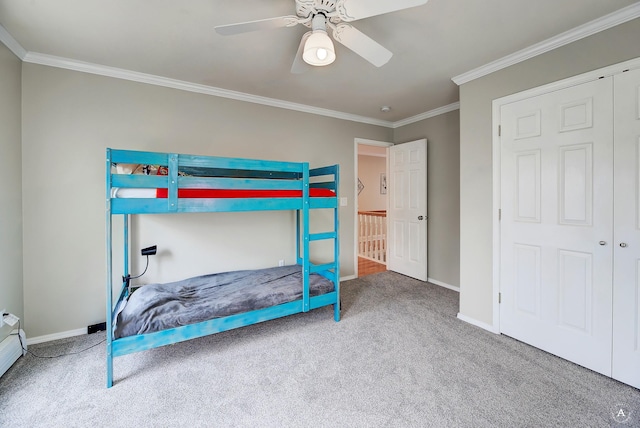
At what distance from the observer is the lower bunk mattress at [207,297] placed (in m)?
1.94

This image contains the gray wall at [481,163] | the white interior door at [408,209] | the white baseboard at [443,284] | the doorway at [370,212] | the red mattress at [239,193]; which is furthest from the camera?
the doorway at [370,212]

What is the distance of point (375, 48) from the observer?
5.42 ft

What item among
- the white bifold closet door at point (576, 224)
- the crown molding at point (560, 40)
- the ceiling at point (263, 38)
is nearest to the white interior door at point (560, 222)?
the white bifold closet door at point (576, 224)

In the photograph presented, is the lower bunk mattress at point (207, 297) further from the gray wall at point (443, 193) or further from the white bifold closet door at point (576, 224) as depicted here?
the gray wall at point (443, 193)

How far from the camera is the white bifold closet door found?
1.78m

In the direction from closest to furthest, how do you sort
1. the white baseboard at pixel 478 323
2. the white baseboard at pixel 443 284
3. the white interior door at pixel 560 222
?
the white interior door at pixel 560 222 → the white baseboard at pixel 478 323 → the white baseboard at pixel 443 284

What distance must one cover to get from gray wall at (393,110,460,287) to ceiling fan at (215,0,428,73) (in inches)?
90.8

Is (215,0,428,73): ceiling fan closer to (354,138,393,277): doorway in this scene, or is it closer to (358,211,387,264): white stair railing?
(354,138,393,277): doorway

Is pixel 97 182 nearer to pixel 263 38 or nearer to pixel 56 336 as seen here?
pixel 56 336

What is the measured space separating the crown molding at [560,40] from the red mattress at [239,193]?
1820 millimetres

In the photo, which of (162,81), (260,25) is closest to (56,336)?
(162,81)

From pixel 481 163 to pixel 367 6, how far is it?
1.87 m

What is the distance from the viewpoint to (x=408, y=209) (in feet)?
13.6

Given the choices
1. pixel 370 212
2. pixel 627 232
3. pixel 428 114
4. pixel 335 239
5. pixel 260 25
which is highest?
pixel 428 114
